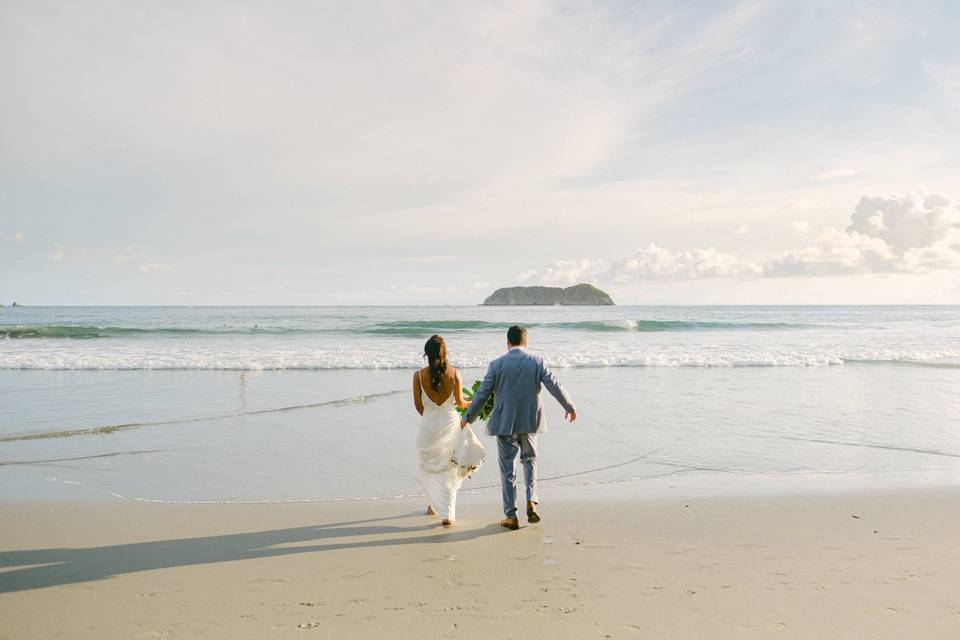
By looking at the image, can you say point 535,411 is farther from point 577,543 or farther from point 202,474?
point 202,474

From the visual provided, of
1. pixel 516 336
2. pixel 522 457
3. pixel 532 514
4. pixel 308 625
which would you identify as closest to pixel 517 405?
pixel 522 457

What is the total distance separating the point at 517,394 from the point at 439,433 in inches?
32.6

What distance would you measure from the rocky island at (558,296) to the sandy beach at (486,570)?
111833 millimetres

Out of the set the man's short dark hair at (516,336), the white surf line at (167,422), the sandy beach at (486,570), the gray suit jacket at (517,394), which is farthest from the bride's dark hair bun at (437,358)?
the white surf line at (167,422)

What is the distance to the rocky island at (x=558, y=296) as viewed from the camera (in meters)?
117

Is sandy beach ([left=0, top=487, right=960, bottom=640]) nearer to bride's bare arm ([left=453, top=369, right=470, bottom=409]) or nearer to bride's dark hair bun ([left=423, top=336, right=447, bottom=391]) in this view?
bride's bare arm ([left=453, top=369, right=470, bottom=409])

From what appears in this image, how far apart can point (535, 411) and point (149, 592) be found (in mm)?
3368

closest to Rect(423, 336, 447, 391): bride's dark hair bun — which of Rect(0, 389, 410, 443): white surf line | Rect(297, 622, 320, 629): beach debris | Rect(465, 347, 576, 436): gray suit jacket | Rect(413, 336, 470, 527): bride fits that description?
Rect(413, 336, 470, 527): bride

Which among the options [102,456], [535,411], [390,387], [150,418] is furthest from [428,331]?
[535,411]

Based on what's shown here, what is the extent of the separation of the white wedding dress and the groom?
16cm

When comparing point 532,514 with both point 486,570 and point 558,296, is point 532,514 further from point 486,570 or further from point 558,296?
point 558,296

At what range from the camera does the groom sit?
5727mm

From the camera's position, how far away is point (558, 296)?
119m

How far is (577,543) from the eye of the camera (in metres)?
5.07
